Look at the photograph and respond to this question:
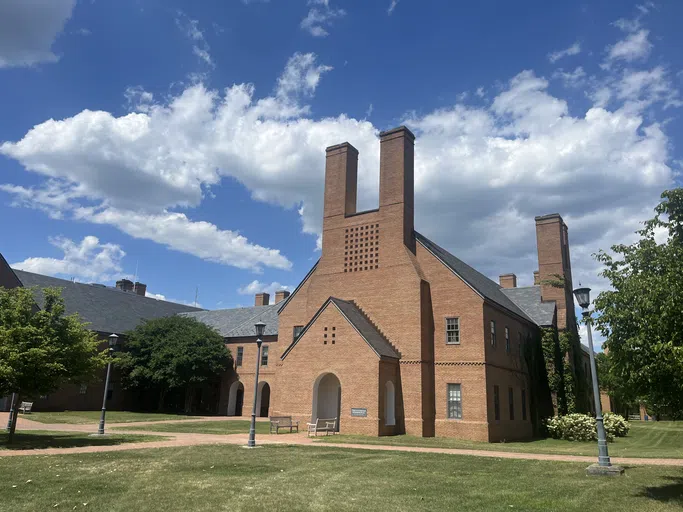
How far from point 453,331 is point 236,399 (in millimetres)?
26858

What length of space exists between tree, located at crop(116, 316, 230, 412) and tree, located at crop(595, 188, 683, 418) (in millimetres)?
38170

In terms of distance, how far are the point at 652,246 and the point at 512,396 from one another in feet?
71.1

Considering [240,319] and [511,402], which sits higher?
[240,319]

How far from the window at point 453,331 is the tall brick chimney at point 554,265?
13279mm

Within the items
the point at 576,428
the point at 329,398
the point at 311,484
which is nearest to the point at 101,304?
the point at 329,398

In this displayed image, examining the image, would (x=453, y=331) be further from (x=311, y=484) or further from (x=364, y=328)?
(x=311, y=484)

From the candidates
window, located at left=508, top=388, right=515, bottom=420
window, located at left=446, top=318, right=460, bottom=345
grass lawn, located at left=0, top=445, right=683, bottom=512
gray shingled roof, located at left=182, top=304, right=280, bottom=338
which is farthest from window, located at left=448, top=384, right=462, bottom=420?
gray shingled roof, located at left=182, top=304, right=280, bottom=338

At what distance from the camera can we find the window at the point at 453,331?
1151 inches

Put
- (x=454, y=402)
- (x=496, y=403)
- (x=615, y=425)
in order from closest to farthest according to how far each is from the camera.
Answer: (x=454, y=402), (x=496, y=403), (x=615, y=425)

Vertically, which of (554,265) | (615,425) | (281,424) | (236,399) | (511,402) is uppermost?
(554,265)

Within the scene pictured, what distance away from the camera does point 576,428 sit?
3112 centimetres

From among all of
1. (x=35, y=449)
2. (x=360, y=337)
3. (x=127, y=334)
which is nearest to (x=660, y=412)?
(x=360, y=337)

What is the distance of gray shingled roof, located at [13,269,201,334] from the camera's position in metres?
47.1

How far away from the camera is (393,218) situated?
1241 inches
